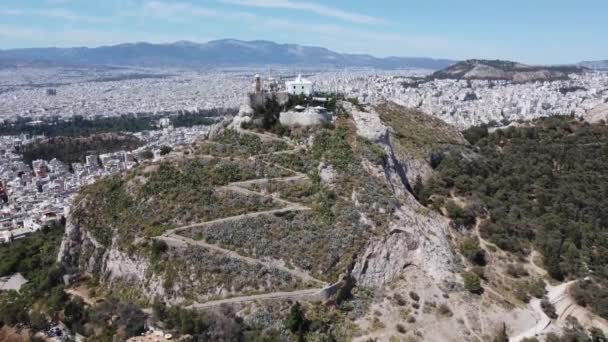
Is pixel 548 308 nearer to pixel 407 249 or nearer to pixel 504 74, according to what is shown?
pixel 407 249

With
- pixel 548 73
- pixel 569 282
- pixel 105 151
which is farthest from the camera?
pixel 548 73

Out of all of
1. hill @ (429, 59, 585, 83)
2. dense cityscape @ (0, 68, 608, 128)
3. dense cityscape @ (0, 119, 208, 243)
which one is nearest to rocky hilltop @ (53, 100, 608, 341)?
dense cityscape @ (0, 119, 208, 243)

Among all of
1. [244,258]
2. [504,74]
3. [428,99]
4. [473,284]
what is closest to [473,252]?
[473,284]

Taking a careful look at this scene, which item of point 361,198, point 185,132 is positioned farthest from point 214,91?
point 361,198

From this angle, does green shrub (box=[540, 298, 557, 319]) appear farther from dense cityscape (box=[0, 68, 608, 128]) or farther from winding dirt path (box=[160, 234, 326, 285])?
dense cityscape (box=[0, 68, 608, 128])

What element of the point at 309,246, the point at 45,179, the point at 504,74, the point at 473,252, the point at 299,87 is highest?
the point at 299,87

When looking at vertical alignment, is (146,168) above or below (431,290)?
above

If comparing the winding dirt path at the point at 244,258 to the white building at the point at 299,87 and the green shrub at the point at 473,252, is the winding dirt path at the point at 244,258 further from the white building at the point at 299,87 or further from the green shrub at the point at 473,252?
the white building at the point at 299,87

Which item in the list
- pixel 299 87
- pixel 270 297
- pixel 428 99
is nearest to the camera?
pixel 270 297

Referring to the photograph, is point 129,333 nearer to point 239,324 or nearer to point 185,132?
point 239,324
